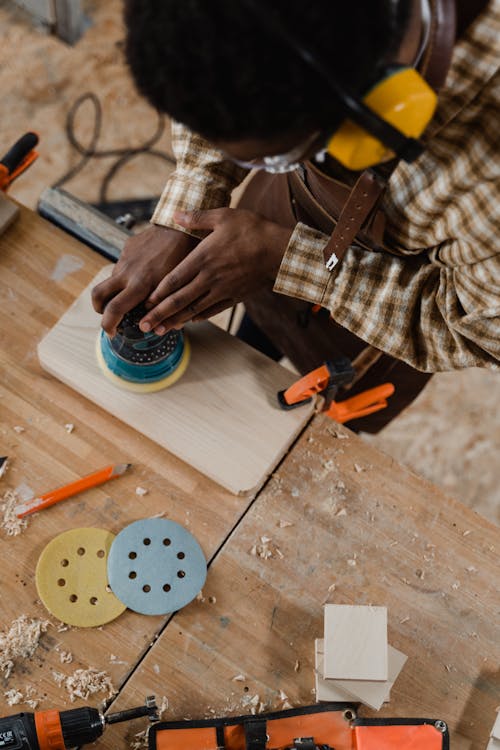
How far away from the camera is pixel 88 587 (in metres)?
1.02

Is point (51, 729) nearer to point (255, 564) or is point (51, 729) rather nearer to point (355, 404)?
point (255, 564)

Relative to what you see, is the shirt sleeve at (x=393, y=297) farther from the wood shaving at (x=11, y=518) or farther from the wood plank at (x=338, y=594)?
the wood shaving at (x=11, y=518)

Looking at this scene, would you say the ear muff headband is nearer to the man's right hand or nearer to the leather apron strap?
the leather apron strap

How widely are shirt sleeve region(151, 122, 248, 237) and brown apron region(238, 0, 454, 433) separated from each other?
0.12m

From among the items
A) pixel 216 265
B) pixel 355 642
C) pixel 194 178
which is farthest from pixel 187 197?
pixel 355 642

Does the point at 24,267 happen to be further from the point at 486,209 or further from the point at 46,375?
the point at 486,209

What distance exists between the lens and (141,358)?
112 centimetres

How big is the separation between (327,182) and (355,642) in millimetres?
631

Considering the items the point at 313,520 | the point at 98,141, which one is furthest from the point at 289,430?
the point at 98,141

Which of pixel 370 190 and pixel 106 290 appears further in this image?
pixel 106 290

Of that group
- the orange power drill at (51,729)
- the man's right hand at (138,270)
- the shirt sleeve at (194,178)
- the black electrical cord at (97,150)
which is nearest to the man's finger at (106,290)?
the man's right hand at (138,270)

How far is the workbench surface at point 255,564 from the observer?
0.99m

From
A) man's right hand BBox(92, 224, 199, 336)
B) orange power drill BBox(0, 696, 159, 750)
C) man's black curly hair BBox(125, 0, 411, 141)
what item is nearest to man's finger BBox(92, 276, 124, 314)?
man's right hand BBox(92, 224, 199, 336)

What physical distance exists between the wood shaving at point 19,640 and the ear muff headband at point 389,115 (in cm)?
72
